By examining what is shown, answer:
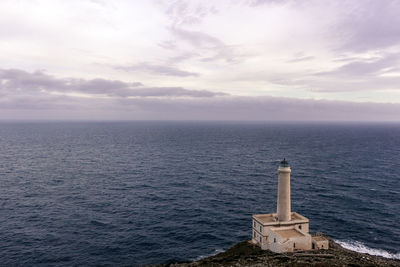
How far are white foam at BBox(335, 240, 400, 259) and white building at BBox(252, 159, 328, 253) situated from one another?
26.7ft

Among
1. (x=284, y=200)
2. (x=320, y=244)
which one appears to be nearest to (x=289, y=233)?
(x=320, y=244)

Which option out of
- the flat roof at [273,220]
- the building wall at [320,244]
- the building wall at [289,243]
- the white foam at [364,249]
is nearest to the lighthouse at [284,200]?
the flat roof at [273,220]

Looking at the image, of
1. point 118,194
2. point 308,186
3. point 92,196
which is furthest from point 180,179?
point 308,186

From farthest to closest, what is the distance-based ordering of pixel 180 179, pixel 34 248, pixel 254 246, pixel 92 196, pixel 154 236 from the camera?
1. pixel 180 179
2. pixel 92 196
3. pixel 154 236
4. pixel 34 248
5. pixel 254 246

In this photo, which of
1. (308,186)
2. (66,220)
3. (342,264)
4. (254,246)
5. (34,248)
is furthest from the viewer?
(308,186)

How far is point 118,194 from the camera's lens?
73.4 meters

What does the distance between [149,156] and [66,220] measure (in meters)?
74.3

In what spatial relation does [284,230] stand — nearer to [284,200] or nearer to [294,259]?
[284,200]

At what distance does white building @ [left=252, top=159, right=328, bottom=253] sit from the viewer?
39.0 metres

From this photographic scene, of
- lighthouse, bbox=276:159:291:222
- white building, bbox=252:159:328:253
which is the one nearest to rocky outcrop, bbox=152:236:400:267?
white building, bbox=252:159:328:253

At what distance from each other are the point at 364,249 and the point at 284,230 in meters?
15.4

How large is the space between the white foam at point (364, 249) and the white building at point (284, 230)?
8123 mm

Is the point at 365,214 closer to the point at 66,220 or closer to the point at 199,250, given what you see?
the point at 199,250

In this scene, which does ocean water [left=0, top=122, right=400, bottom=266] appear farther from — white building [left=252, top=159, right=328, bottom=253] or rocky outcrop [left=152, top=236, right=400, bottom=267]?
white building [left=252, top=159, right=328, bottom=253]
